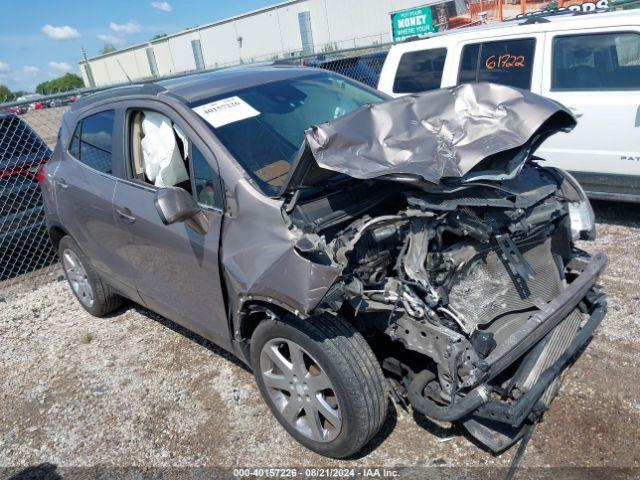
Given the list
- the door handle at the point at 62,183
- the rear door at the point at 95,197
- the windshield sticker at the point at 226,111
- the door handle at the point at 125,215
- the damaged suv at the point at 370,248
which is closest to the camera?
the damaged suv at the point at 370,248

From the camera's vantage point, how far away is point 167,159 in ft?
10.6

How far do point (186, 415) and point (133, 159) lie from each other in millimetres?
1736

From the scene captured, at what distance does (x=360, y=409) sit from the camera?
8.03 ft

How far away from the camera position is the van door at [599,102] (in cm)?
483

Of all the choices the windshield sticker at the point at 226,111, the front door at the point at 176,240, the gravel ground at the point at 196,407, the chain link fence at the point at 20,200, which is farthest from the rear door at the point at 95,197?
the chain link fence at the point at 20,200

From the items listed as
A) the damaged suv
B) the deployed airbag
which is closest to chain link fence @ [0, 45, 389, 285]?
the deployed airbag

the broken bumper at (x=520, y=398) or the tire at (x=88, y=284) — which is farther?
the tire at (x=88, y=284)

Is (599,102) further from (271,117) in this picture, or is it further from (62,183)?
(62,183)

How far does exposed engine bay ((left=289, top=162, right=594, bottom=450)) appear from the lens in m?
2.38

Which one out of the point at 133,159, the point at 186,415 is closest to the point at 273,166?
the point at 133,159

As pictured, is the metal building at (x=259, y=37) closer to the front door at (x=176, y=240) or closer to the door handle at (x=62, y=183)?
the door handle at (x=62, y=183)

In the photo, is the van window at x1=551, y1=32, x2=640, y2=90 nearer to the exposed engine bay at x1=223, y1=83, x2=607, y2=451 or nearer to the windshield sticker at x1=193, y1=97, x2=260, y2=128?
the exposed engine bay at x1=223, y1=83, x2=607, y2=451

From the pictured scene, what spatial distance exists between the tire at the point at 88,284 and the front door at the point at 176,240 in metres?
0.93

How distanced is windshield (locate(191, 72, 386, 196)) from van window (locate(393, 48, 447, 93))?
266cm
